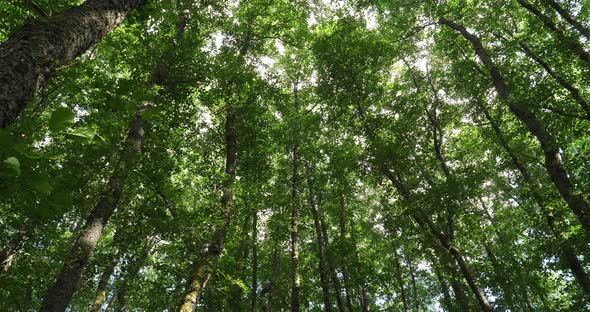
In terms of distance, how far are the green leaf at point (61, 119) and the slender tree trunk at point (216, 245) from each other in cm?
723

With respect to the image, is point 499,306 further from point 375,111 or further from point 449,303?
point 375,111

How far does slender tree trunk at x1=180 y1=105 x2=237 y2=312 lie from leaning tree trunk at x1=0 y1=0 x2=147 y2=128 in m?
6.28

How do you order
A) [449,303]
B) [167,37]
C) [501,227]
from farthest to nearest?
[501,227] < [449,303] < [167,37]

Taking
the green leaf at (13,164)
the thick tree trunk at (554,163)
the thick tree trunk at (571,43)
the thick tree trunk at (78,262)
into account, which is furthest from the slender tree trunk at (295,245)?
the green leaf at (13,164)

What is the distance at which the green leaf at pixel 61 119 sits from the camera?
1.04 m

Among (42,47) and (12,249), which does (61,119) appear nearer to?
(42,47)

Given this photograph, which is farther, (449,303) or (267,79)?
(449,303)

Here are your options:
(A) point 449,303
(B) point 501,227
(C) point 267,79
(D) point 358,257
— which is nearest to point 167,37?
(C) point 267,79

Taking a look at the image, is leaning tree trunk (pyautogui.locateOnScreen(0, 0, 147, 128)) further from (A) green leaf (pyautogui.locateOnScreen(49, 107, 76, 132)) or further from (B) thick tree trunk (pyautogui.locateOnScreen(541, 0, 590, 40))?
(B) thick tree trunk (pyautogui.locateOnScreen(541, 0, 590, 40))

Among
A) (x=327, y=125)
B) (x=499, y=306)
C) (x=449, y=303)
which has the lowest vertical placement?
(x=499, y=306)

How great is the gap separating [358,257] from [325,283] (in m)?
2.79

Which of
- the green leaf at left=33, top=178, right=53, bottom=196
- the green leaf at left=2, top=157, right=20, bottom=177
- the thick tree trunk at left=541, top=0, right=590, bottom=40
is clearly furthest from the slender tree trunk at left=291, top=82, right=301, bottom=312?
the green leaf at left=2, top=157, right=20, bottom=177

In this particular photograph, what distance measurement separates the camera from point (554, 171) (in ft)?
32.8

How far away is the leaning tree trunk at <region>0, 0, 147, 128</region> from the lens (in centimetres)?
165
